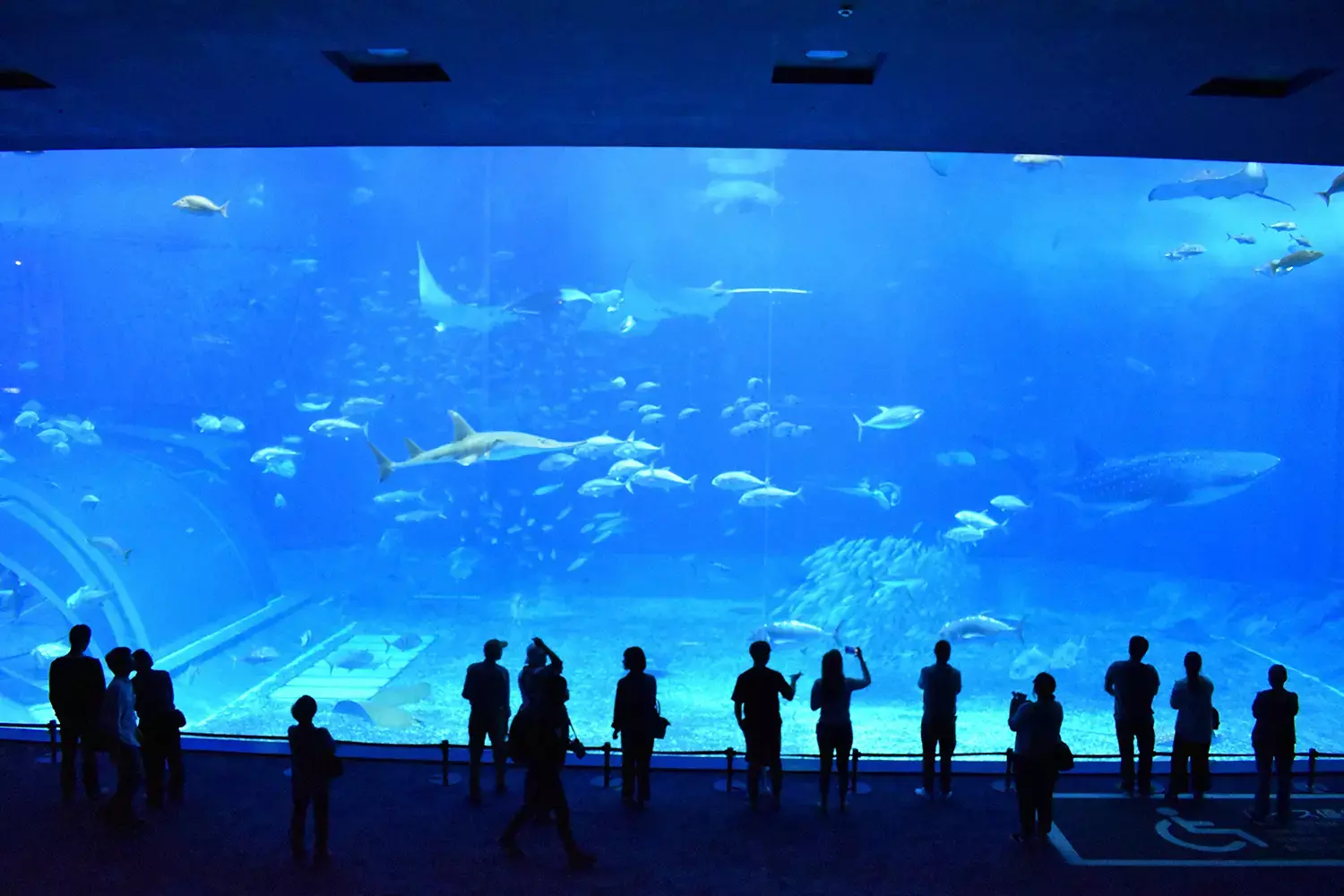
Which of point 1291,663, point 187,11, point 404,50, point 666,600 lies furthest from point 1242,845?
point 1291,663

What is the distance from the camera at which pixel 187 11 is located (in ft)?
12.0

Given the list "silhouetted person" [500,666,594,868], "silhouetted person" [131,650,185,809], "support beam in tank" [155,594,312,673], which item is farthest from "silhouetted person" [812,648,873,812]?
"support beam in tank" [155,594,312,673]

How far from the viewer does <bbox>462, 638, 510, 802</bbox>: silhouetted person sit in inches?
184

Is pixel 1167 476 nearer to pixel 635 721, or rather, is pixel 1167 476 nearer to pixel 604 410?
pixel 635 721

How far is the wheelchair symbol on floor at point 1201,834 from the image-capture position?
4.12 meters

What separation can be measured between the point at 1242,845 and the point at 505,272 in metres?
39.4

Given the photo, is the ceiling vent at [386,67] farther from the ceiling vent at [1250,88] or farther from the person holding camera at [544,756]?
the ceiling vent at [1250,88]

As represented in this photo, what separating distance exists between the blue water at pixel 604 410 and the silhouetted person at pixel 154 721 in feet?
46.7

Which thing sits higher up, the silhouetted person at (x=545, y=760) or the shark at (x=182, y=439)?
the shark at (x=182, y=439)

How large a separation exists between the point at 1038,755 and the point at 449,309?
25.1 metres

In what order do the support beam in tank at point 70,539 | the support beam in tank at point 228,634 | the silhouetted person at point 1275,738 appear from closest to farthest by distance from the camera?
1. the silhouetted person at point 1275,738
2. the support beam in tank at point 70,539
3. the support beam in tank at point 228,634

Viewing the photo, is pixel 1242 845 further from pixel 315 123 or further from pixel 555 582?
pixel 555 582

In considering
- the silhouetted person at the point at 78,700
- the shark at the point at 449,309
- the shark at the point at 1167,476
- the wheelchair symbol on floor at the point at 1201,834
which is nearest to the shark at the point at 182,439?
the shark at the point at 449,309

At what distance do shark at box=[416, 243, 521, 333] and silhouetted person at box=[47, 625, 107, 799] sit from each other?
1727 cm
